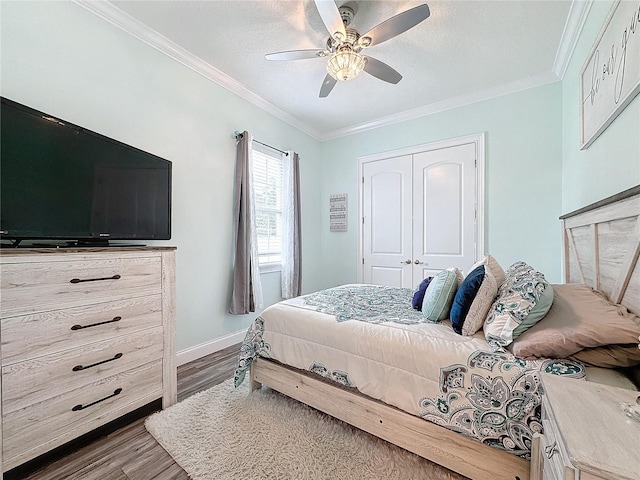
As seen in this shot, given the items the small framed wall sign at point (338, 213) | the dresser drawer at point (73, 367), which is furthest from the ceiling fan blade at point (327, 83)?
the dresser drawer at point (73, 367)

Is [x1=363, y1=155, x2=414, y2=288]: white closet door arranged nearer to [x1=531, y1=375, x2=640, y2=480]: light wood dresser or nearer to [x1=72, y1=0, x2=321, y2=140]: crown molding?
[x1=72, y1=0, x2=321, y2=140]: crown molding

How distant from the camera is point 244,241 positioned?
9.11 ft

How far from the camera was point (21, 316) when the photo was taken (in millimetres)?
1178

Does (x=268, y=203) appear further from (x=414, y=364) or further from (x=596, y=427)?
(x=596, y=427)

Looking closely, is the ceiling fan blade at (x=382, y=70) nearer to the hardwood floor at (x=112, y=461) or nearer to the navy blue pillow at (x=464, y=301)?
the navy blue pillow at (x=464, y=301)

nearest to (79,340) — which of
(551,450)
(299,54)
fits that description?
(551,450)

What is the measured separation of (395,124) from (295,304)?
9.26 feet

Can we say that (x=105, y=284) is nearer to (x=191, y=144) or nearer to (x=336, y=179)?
(x=191, y=144)

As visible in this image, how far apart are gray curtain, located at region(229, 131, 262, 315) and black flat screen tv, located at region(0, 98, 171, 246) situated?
91 centimetres

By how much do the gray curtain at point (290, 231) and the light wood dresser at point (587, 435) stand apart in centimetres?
282

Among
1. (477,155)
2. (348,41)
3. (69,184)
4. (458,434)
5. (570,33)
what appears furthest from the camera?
(477,155)

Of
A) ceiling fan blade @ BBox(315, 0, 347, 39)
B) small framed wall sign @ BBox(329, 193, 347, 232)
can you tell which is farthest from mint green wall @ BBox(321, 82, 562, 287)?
ceiling fan blade @ BBox(315, 0, 347, 39)

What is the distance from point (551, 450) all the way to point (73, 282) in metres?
2.01

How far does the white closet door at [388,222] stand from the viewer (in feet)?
11.3
